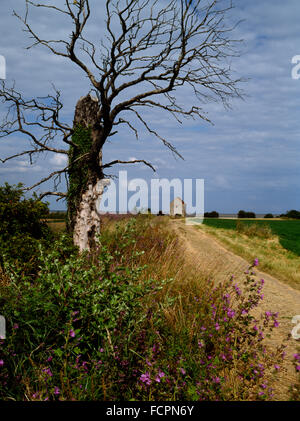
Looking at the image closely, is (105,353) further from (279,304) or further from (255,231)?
(255,231)

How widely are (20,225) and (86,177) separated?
310 cm

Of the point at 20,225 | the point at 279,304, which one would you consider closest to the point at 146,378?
the point at 279,304

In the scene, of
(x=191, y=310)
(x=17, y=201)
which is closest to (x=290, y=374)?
(x=191, y=310)

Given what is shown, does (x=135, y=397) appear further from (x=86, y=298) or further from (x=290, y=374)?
(x=290, y=374)

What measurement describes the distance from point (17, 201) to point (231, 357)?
6408 millimetres

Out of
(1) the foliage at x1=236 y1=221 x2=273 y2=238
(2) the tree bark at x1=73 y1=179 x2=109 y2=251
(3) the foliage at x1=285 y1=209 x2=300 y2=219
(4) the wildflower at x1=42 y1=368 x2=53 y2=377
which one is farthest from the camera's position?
(3) the foliage at x1=285 y1=209 x2=300 y2=219

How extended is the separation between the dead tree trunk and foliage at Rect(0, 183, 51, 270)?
2005 mm

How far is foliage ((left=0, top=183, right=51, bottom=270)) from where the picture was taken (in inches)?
302

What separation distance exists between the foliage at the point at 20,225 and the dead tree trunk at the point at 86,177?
6.58 ft

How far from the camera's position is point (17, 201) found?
852cm

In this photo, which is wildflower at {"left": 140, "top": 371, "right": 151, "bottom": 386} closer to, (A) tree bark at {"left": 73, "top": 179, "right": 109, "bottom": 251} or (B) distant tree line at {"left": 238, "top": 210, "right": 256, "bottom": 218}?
(A) tree bark at {"left": 73, "top": 179, "right": 109, "bottom": 251}

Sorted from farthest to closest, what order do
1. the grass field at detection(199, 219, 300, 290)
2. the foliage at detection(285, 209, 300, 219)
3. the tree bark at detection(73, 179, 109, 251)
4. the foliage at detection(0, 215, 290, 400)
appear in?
the foliage at detection(285, 209, 300, 219) < the grass field at detection(199, 219, 300, 290) < the tree bark at detection(73, 179, 109, 251) < the foliage at detection(0, 215, 290, 400)

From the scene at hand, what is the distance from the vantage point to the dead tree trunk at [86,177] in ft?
35.2

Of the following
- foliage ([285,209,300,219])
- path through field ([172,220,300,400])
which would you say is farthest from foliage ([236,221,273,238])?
foliage ([285,209,300,219])
